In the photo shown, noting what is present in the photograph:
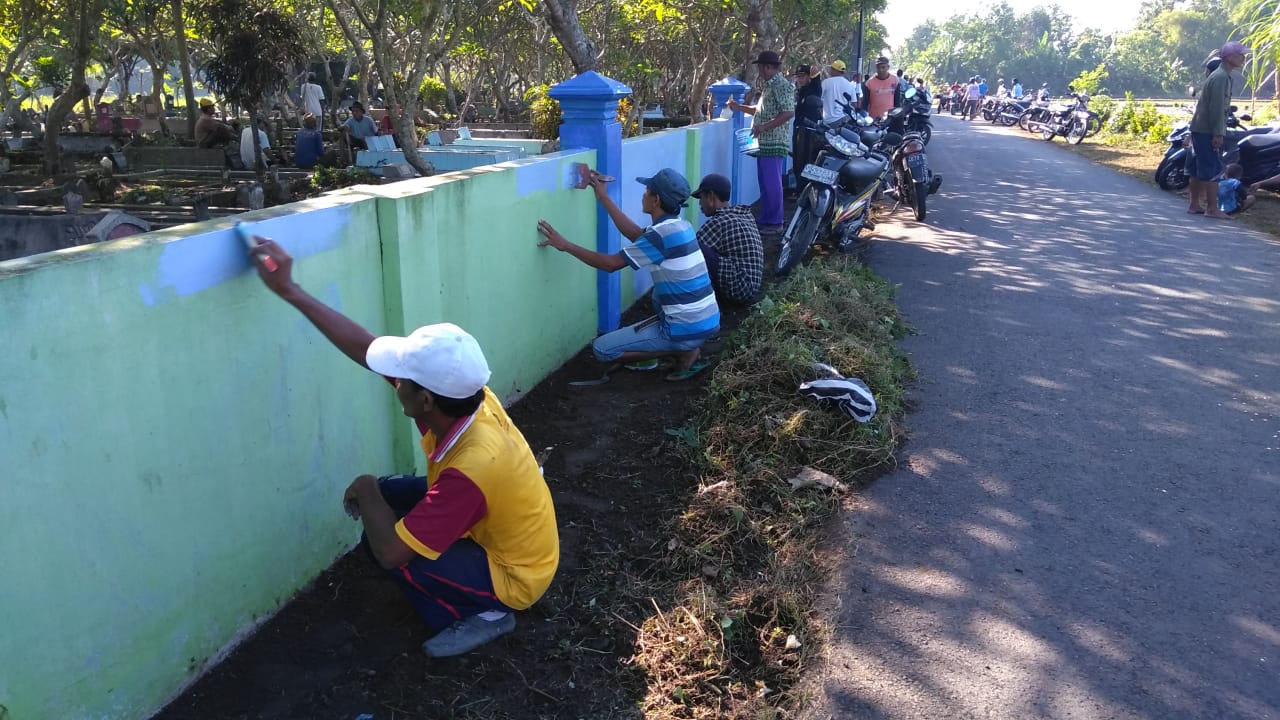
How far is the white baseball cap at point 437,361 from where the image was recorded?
8.52ft

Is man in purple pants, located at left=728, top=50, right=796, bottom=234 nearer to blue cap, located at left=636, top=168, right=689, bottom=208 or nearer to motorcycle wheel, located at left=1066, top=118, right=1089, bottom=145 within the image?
blue cap, located at left=636, top=168, right=689, bottom=208

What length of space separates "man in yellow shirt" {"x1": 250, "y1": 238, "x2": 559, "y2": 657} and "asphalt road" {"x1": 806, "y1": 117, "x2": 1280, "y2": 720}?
101cm

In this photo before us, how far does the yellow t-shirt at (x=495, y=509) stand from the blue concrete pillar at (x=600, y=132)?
3.31 m

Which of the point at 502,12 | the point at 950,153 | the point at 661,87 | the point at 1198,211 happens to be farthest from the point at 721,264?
the point at 661,87

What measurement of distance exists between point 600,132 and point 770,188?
4.49 metres

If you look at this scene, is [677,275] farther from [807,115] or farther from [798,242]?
[807,115]

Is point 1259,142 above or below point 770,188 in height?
above

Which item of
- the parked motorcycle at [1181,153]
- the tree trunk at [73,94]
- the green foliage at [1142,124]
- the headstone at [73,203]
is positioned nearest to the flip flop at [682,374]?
the headstone at [73,203]

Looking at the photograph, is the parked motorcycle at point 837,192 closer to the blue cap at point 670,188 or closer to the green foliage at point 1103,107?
the blue cap at point 670,188

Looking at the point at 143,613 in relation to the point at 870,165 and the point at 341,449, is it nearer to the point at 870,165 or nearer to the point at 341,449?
the point at 341,449

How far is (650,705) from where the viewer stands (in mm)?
2834

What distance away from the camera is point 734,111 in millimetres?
11102

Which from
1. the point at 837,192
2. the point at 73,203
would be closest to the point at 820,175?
the point at 837,192

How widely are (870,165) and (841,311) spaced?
2798 mm
